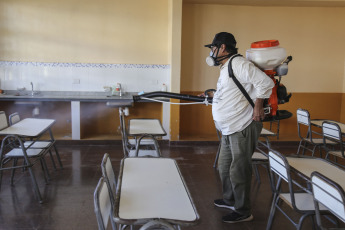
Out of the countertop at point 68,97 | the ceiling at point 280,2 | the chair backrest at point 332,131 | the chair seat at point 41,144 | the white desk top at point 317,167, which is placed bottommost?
the chair seat at point 41,144

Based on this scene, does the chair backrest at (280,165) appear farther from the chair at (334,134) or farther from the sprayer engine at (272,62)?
the chair at (334,134)

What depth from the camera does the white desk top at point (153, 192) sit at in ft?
4.96

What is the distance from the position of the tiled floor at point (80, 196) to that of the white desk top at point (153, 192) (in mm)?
704

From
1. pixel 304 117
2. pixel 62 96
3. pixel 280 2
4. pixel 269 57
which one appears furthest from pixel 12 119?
pixel 280 2

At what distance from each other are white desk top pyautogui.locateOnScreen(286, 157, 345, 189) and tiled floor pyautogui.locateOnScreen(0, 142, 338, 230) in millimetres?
731

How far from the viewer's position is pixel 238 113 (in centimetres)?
265

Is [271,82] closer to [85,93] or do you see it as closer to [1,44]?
[85,93]

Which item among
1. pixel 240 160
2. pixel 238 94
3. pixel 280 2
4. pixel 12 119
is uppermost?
pixel 280 2

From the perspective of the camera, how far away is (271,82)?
248 cm

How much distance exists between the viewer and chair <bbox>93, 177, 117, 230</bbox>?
142 centimetres

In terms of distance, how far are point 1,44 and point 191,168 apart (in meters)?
3.86

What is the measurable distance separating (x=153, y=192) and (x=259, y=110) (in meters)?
1.23

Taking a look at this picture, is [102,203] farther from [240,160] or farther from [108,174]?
[240,160]

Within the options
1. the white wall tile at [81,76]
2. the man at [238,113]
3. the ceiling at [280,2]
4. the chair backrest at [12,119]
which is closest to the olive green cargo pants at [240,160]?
the man at [238,113]
